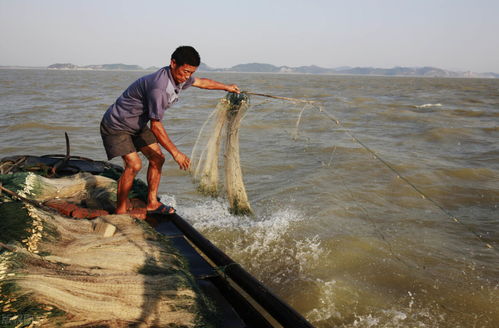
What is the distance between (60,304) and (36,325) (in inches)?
6.6

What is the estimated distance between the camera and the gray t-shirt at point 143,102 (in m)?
3.52

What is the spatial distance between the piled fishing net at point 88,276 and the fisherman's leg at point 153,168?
2.98ft

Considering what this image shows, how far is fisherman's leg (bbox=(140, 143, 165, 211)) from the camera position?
4.15 meters

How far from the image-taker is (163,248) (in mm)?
3090

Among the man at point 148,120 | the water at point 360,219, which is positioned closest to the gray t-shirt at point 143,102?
the man at point 148,120

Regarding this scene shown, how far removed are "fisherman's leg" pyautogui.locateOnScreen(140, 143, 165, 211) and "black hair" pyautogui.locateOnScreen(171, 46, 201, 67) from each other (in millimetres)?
1062

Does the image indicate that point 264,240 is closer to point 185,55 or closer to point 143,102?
point 143,102

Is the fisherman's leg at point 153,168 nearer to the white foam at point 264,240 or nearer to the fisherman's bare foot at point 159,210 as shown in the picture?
the fisherman's bare foot at point 159,210

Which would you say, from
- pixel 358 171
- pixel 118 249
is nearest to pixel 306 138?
pixel 358 171

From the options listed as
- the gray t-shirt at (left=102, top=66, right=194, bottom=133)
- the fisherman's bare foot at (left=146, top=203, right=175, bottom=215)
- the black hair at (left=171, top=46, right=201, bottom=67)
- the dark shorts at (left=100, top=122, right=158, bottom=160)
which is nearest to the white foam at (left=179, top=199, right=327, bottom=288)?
the fisherman's bare foot at (left=146, top=203, right=175, bottom=215)

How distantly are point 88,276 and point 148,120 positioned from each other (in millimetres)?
1994

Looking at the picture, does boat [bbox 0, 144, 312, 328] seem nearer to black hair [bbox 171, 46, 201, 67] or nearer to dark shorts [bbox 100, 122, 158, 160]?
dark shorts [bbox 100, 122, 158, 160]

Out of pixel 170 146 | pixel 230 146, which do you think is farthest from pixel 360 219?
pixel 170 146

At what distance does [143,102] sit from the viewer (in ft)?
12.4
